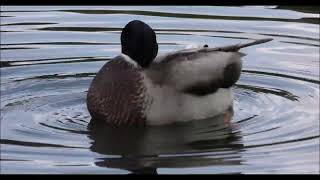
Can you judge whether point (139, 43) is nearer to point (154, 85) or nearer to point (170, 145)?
point (154, 85)

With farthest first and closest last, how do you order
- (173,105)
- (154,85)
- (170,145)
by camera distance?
(173,105), (154,85), (170,145)

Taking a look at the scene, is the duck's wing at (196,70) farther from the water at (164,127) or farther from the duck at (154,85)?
the water at (164,127)

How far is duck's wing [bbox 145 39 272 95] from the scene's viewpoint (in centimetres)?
1046

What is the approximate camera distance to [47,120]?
10.5 m

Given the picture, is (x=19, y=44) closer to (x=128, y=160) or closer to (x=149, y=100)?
(x=149, y=100)

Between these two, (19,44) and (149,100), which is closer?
(149,100)

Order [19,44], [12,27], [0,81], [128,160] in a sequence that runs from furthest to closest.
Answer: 1. [12,27]
2. [19,44]
3. [0,81]
4. [128,160]

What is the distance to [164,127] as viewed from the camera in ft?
34.3

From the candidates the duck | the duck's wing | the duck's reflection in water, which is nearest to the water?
the duck's reflection in water

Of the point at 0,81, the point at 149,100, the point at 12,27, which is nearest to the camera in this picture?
the point at 149,100

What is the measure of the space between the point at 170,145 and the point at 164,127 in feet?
2.23

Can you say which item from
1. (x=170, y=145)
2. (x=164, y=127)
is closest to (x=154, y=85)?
(x=164, y=127)

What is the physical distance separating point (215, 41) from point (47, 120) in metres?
4.03

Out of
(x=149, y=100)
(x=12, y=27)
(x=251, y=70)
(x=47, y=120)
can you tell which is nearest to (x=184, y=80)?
(x=149, y=100)
